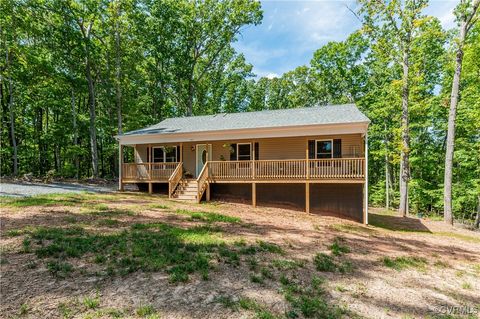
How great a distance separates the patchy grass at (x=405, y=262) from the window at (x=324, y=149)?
7.21m

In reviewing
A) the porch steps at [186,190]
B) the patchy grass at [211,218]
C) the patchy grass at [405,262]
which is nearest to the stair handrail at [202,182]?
the porch steps at [186,190]

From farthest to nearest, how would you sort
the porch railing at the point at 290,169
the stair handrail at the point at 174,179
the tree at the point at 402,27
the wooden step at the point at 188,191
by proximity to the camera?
1. the tree at the point at 402,27
2. the stair handrail at the point at 174,179
3. the wooden step at the point at 188,191
4. the porch railing at the point at 290,169

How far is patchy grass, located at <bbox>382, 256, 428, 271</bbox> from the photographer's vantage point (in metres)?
5.72

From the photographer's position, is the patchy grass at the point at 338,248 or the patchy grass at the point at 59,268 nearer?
the patchy grass at the point at 59,268

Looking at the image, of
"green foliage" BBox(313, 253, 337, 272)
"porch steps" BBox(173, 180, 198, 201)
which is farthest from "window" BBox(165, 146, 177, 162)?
"green foliage" BBox(313, 253, 337, 272)

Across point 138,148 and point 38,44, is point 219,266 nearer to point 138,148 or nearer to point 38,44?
point 138,148

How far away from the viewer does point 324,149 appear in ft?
43.5

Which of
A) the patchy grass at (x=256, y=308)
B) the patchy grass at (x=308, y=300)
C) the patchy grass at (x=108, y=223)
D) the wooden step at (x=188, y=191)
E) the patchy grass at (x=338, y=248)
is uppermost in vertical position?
the wooden step at (x=188, y=191)

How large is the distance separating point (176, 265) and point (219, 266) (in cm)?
76

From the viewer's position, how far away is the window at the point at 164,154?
16.2 metres

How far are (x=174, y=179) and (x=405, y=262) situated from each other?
10768 mm

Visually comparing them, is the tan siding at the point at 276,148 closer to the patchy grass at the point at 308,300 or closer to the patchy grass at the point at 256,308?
the patchy grass at the point at 308,300

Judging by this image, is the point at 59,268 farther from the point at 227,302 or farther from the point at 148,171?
the point at 148,171

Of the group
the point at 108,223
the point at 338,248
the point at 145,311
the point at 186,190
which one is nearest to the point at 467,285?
the point at 338,248
